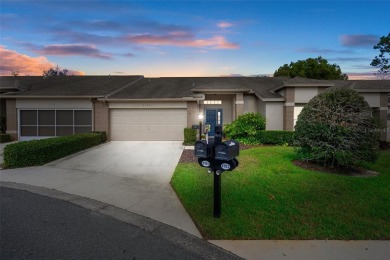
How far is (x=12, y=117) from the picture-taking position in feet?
62.8

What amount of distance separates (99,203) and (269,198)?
4.20 m

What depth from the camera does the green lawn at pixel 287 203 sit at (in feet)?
16.2

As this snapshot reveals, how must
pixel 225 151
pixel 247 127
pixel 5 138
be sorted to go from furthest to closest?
pixel 5 138
pixel 247 127
pixel 225 151

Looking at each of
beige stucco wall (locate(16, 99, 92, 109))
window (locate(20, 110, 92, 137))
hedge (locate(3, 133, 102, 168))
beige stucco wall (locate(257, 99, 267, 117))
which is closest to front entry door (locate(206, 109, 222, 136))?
beige stucco wall (locate(257, 99, 267, 117))

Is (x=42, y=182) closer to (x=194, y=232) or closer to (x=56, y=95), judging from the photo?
(x=194, y=232)

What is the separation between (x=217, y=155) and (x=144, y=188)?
11.7 feet

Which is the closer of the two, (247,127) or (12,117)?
(247,127)

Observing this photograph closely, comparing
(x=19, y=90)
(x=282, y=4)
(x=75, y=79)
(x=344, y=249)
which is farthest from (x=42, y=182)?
(x=75, y=79)

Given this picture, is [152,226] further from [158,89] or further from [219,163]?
[158,89]

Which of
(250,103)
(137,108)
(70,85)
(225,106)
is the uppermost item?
(70,85)

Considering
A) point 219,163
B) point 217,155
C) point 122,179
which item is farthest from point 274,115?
point 217,155

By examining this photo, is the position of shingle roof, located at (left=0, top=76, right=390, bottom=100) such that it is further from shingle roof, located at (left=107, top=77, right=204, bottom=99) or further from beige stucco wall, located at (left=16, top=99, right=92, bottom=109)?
beige stucco wall, located at (left=16, top=99, right=92, bottom=109)

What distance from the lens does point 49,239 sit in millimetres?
4566

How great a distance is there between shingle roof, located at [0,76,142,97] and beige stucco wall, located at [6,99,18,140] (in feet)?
2.42
